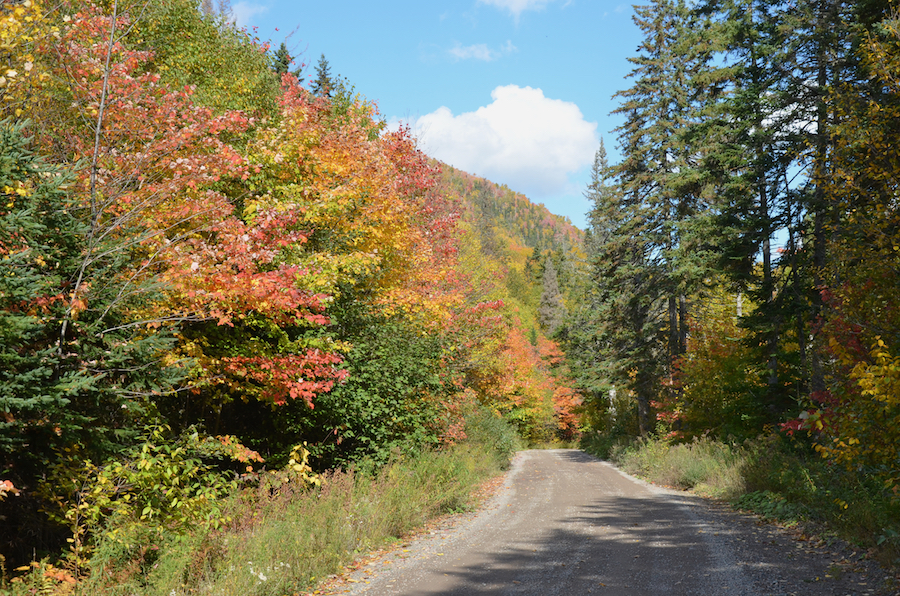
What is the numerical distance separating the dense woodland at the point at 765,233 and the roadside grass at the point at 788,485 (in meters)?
0.45

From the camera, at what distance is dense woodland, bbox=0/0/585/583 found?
6.34 meters

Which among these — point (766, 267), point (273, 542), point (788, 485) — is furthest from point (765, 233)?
point (273, 542)

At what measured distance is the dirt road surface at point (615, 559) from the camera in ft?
22.2

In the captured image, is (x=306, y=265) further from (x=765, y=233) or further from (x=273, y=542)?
(x=765, y=233)

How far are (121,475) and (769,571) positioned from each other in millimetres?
8191

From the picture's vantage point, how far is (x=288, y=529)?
7852 mm

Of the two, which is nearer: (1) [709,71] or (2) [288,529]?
(2) [288,529]

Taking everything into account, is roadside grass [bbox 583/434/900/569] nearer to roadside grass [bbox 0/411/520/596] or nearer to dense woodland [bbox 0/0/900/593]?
dense woodland [bbox 0/0/900/593]

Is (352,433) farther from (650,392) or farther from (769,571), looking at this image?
(650,392)

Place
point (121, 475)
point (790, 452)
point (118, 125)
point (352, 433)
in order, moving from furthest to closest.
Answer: point (790, 452) < point (352, 433) < point (118, 125) < point (121, 475)

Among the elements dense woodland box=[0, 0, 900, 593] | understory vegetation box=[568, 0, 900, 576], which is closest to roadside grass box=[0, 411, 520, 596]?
dense woodland box=[0, 0, 900, 593]

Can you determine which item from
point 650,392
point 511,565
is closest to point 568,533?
point 511,565

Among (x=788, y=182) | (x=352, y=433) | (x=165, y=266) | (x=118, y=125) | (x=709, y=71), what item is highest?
(x=709, y=71)

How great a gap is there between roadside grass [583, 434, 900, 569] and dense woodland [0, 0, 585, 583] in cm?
777
